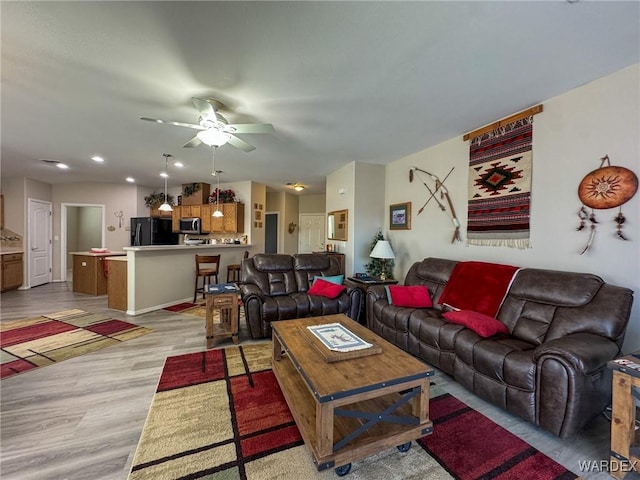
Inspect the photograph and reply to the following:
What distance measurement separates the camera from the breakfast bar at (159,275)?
411 cm

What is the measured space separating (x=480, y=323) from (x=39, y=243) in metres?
9.03

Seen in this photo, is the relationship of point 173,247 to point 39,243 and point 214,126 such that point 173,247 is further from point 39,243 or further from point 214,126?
point 39,243

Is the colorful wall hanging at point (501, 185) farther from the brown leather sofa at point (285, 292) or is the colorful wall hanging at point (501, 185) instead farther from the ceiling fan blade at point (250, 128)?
the ceiling fan blade at point (250, 128)

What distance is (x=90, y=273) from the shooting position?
213 inches

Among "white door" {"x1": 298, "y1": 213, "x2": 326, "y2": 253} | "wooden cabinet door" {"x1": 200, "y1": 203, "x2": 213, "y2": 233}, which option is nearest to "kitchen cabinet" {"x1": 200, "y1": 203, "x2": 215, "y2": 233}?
"wooden cabinet door" {"x1": 200, "y1": 203, "x2": 213, "y2": 233}

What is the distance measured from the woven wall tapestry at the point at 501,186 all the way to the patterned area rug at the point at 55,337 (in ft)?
14.4

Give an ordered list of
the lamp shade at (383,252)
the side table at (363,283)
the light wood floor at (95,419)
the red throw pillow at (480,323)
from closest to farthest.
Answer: the light wood floor at (95,419)
the red throw pillow at (480,323)
the side table at (363,283)
the lamp shade at (383,252)

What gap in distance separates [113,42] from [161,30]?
15.4 inches

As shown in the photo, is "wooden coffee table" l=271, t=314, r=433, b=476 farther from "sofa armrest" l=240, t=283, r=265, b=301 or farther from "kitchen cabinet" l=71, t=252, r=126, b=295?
"kitchen cabinet" l=71, t=252, r=126, b=295

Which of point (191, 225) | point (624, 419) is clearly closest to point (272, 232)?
point (191, 225)

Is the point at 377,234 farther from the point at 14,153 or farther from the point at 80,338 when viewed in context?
the point at 14,153

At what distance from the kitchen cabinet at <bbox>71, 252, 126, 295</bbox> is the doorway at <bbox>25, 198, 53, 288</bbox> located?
1572 mm

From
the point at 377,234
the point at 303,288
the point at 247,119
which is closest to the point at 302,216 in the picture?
the point at 377,234

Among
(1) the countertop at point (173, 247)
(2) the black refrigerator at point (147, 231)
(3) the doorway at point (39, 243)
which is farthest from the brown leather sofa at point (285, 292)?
(3) the doorway at point (39, 243)
